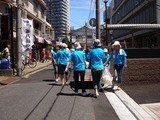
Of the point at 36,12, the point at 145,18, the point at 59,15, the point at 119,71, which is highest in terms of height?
the point at 59,15

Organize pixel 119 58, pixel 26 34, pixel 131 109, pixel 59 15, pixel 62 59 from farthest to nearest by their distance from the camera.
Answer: pixel 59 15 → pixel 26 34 → pixel 62 59 → pixel 119 58 → pixel 131 109

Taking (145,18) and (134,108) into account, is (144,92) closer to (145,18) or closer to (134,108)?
(134,108)

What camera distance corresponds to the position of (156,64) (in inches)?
541

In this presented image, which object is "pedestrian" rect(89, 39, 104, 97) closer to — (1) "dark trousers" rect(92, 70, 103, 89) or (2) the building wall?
(1) "dark trousers" rect(92, 70, 103, 89)

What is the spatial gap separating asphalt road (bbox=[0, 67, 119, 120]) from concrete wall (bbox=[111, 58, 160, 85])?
2.61 metres

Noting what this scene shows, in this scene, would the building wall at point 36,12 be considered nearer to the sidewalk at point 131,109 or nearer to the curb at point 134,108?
the curb at point 134,108

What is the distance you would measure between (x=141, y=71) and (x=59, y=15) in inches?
2742

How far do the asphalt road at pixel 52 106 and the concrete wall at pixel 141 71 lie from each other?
8.55ft

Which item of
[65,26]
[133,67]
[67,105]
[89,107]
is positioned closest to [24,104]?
[67,105]

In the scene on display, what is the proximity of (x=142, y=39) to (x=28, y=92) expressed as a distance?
43.4 meters

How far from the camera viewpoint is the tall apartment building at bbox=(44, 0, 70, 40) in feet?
225

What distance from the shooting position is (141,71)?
44.4 ft

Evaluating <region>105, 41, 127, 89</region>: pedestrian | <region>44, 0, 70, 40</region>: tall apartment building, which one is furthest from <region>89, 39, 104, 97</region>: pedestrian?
<region>44, 0, 70, 40</region>: tall apartment building

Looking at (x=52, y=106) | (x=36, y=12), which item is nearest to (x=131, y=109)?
(x=52, y=106)
